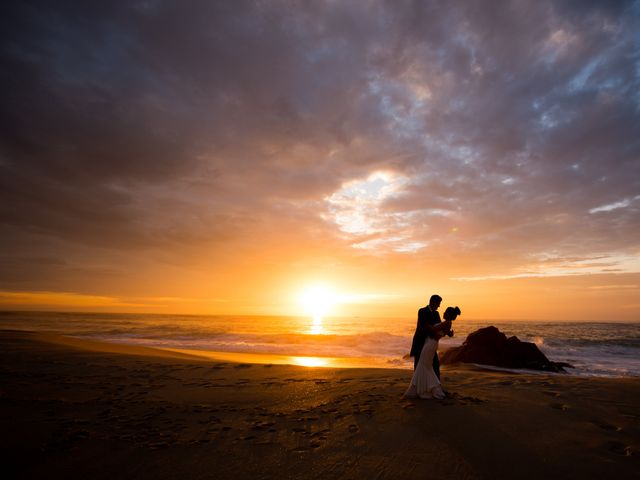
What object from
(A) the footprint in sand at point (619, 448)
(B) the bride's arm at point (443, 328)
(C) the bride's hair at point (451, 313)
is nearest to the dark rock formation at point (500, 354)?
(B) the bride's arm at point (443, 328)

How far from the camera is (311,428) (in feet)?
18.0

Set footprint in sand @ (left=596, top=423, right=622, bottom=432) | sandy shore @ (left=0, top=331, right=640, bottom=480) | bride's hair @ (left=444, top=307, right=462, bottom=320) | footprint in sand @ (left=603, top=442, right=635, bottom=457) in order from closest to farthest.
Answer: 1. sandy shore @ (left=0, top=331, right=640, bottom=480)
2. footprint in sand @ (left=603, top=442, right=635, bottom=457)
3. footprint in sand @ (left=596, top=423, right=622, bottom=432)
4. bride's hair @ (left=444, top=307, right=462, bottom=320)

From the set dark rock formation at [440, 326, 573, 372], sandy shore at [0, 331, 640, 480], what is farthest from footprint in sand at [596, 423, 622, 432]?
dark rock formation at [440, 326, 573, 372]

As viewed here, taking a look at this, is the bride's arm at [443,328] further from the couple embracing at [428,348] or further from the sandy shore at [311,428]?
the sandy shore at [311,428]

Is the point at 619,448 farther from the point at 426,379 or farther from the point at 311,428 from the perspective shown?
the point at 311,428

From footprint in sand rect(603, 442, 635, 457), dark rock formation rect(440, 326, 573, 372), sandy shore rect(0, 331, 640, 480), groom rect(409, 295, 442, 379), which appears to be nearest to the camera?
sandy shore rect(0, 331, 640, 480)

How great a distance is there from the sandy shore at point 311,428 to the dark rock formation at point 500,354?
6.39 metres

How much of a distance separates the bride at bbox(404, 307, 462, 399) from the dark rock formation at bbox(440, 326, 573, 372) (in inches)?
372

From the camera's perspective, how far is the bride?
7262 millimetres

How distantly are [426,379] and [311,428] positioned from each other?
119 inches

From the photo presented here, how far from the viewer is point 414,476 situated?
153 inches

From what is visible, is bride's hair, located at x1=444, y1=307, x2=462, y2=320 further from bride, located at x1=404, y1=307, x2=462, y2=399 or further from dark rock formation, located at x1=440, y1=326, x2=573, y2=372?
dark rock formation, located at x1=440, y1=326, x2=573, y2=372

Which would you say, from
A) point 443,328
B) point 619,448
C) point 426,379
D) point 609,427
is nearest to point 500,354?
point 426,379

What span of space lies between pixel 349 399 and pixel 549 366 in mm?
12465
